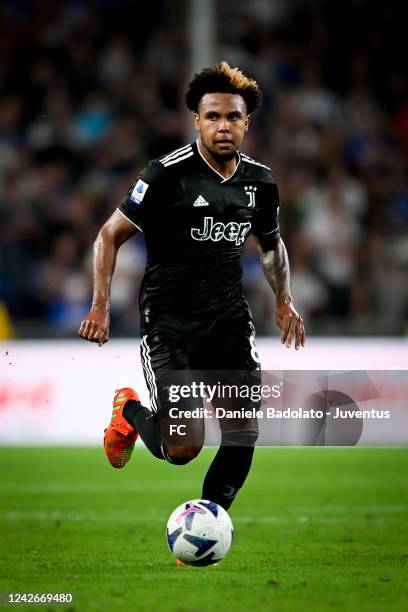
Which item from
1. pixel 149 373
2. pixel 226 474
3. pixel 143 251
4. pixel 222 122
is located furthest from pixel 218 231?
pixel 143 251

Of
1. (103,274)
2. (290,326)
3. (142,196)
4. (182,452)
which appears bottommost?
(182,452)

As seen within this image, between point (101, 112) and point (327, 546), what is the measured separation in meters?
9.23

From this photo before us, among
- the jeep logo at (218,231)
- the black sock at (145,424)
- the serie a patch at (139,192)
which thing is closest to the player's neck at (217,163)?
the jeep logo at (218,231)

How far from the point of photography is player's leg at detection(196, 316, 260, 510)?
6.36 meters

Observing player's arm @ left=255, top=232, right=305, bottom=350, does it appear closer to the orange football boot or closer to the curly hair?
the curly hair

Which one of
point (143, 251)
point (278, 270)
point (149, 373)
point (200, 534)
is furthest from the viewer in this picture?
point (143, 251)

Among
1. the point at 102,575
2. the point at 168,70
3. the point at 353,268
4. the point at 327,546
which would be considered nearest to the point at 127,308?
the point at 353,268

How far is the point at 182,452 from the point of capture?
6188 millimetres

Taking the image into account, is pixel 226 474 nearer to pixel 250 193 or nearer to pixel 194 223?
pixel 194 223

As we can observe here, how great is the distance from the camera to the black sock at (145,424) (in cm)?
634

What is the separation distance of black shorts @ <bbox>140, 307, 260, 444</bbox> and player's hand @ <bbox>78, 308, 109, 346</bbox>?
0.48 m

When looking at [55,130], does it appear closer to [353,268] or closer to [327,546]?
[353,268]

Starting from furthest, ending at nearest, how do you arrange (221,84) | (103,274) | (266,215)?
(266,215) → (221,84) → (103,274)

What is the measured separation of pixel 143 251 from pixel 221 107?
24.0 feet
